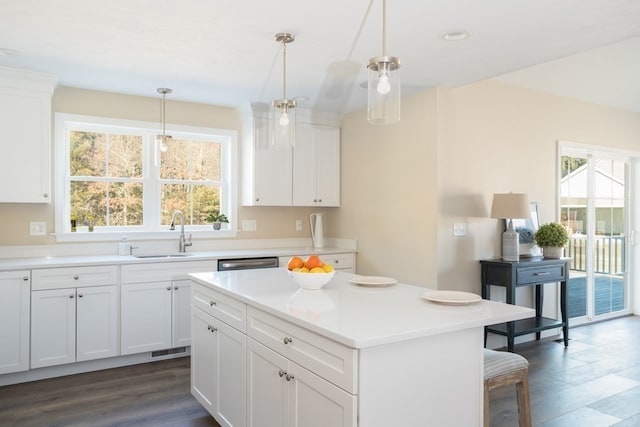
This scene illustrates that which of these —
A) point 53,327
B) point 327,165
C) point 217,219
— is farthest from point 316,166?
point 53,327

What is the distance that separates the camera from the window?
4.28 metres

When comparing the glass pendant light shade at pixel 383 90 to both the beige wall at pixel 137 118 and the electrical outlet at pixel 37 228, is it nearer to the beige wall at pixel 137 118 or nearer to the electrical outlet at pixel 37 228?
the beige wall at pixel 137 118

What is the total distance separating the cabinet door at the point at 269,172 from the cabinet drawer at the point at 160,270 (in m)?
0.95

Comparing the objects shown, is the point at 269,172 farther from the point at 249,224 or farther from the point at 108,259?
the point at 108,259

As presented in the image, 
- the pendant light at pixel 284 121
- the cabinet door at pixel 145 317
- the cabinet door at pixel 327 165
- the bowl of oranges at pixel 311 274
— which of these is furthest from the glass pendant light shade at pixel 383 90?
the cabinet door at pixel 327 165

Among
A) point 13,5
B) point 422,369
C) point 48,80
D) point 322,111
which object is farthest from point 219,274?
point 322,111

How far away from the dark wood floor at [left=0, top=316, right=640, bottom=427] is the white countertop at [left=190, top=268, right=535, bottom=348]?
1.04 metres

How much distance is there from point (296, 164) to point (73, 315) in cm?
254

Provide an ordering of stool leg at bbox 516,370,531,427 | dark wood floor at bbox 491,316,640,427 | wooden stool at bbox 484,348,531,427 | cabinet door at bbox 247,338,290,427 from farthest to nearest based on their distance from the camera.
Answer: dark wood floor at bbox 491,316,640,427 → stool leg at bbox 516,370,531,427 → wooden stool at bbox 484,348,531,427 → cabinet door at bbox 247,338,290,427

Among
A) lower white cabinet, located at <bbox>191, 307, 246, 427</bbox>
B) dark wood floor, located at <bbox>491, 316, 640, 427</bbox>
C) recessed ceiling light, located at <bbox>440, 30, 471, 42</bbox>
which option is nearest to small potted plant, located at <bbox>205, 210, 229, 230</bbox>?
lower white cabinet, located at <bbox>191, 307, 246, 427</bbox>

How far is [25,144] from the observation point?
12.3 ft

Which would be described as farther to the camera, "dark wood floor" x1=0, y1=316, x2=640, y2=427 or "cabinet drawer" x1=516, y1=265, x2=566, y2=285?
"cabinet drawer" x1=516, y1=265, x2=566, y2=285

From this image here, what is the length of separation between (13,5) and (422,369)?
Answer: 2769 millimetres

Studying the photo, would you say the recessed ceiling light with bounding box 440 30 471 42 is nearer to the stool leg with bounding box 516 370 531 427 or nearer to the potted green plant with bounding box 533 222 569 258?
the stool leg with bounding box 516 370 531 427
